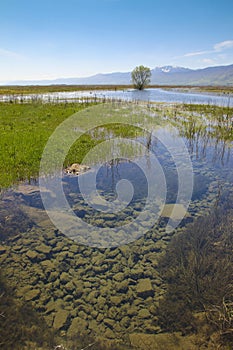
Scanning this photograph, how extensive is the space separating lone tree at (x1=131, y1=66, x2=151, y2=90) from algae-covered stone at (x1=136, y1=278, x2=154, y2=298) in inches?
4074

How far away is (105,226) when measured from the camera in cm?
946

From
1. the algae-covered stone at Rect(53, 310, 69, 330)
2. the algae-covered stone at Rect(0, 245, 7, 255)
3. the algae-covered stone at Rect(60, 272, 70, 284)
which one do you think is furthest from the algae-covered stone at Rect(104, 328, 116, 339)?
the algae-covered stone at Rect(0, 245, 7, 255)

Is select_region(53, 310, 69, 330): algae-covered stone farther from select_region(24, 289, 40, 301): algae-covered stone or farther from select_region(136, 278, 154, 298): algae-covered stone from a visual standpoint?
select_region(136, 278, 154, 298): algae-covered stone

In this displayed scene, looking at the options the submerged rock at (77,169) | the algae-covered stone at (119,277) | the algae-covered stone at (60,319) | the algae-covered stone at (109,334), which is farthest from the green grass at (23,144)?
the algae-covered stone at (109,334)

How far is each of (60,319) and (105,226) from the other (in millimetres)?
4006

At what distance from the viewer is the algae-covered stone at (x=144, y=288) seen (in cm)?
654

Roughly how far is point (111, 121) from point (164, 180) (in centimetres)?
1533

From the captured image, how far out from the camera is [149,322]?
5.80 metres

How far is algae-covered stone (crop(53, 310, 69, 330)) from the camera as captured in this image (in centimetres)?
562

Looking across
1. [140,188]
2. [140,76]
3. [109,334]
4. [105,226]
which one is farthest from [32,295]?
[140,76]

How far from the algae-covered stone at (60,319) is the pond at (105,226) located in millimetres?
22

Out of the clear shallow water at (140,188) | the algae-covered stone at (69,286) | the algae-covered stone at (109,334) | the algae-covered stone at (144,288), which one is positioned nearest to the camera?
the algae-covered stone at (109,334)

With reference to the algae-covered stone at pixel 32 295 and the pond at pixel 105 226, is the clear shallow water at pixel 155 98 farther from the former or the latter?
the algae-covered stone at pixel 32 295

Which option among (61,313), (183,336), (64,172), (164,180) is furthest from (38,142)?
(183,336)
